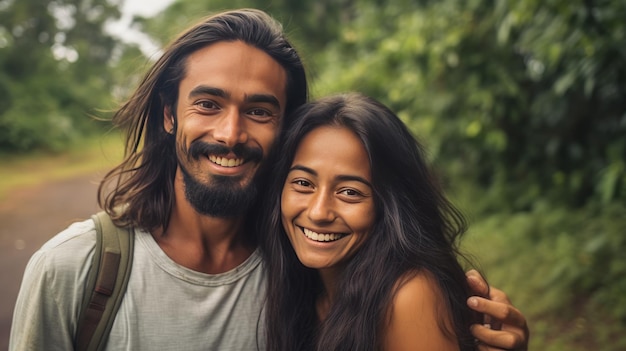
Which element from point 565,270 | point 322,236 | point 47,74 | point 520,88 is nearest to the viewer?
point 322,236

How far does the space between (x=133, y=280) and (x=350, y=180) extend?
932 millimetres

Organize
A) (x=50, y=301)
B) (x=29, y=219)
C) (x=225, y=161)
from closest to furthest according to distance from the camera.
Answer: (x=50, y=301) < (x=225, y=161) < (x=29, y=219)

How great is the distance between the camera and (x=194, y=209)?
238cm

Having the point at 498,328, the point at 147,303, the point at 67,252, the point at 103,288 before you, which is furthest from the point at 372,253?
the point at 67,252

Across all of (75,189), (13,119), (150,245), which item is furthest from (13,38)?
(150,245)

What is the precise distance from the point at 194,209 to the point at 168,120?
0.45 metres

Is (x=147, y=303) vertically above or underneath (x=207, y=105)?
underneath

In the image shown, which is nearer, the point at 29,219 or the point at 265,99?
the point at 265,99

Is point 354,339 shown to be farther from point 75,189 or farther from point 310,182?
point 75,189

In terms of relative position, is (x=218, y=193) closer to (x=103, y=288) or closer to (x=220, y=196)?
(x=220, y=196)

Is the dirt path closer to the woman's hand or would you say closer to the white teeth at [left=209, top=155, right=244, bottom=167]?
the white teeth at [left=209, top=155, right=244, bottom=167]

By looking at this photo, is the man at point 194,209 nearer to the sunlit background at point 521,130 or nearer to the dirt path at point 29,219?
A: the sunlit background at point 521,130

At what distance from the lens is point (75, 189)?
12562 millimetres

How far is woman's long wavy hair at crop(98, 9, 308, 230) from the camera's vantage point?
2373mm
